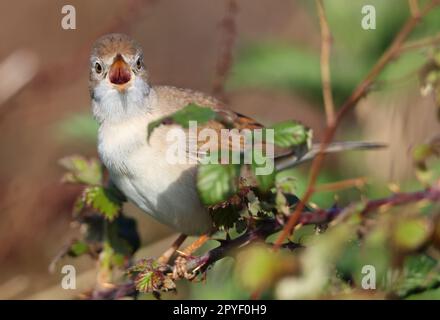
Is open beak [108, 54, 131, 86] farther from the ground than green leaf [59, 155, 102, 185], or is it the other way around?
open beak [108, 54, 131, 86]

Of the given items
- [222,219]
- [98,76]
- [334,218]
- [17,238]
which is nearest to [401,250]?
[334,218]

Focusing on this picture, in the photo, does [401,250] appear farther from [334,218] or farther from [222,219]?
[222,219]

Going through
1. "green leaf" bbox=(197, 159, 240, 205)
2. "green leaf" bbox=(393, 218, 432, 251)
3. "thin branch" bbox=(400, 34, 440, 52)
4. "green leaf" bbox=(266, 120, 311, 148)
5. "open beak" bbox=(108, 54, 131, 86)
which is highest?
"open beak" bbox=(108, 54, 131, 86)

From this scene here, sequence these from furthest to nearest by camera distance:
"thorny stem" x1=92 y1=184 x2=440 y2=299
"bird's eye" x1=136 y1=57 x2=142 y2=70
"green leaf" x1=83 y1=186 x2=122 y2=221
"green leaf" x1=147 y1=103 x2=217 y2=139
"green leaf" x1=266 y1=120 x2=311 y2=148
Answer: "bird's eye" x1=136 y1=57 x2=142 y2=70 < "green leaf" x1=83 y1=186 x2=122 y2=221 < "green leaf" x1=266 y1=120 x2=311 y2=148 < "green leaf" x1=147 y1=103 x2=217 y2=139 < "thorny stem" x1=92 y1=184 x2=440 y2=299

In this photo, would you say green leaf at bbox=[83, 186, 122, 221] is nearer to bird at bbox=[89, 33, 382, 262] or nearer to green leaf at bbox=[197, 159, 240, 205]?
bird at bbox=[89, 33, 382, 262]

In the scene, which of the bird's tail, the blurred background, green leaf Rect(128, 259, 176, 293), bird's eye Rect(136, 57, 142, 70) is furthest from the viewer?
the blurred background

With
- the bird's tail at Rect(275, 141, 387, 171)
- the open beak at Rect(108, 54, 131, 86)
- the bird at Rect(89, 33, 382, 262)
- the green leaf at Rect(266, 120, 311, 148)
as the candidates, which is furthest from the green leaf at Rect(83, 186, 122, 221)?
the green leaf at Rect(266, 120, 311, 148)

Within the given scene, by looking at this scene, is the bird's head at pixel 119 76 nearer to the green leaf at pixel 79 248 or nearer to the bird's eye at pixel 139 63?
the bird's eye at pixel 139 63

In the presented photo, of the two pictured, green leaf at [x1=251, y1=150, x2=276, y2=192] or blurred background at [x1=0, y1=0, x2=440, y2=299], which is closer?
green leaf at [x1=251, y1=150, x2=276, y2=192]
